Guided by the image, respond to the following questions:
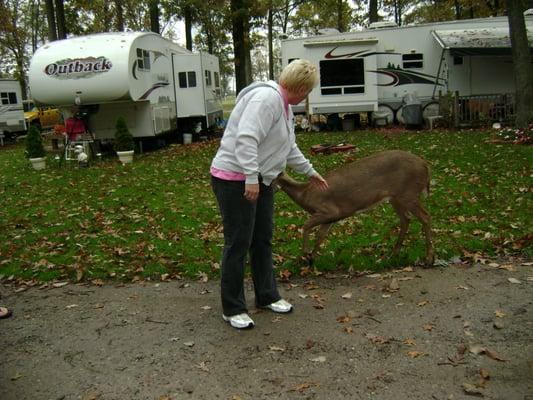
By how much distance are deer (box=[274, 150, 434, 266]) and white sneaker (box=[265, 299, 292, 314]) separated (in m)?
0.99

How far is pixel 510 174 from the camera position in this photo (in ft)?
30.7

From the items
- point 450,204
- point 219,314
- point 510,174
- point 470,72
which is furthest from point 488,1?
point 219,314

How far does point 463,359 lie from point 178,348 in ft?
6.69

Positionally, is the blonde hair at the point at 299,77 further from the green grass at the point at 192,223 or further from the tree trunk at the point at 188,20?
the tree trunk at the point at 188,20

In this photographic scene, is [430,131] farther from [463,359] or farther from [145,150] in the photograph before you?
[463,359]

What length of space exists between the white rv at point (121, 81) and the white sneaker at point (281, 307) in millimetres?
11654

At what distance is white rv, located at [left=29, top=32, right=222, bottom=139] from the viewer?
1493 cm

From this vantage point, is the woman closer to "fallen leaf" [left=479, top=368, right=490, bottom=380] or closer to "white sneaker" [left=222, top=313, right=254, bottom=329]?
"white sneaker" [left=222, top=313, right=254, bottom=329]

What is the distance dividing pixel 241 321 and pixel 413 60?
1791cm

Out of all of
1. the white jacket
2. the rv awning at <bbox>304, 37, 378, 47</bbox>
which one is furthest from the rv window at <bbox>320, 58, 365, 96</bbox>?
the white jacket

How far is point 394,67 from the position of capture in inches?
797

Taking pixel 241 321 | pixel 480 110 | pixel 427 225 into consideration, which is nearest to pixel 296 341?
pixel 241 321

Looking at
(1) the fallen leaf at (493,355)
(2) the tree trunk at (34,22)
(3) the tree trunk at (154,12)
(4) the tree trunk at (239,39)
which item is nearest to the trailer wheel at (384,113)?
(4) the tree trunk at (239,39)

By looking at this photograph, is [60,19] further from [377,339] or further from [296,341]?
[377,339]
